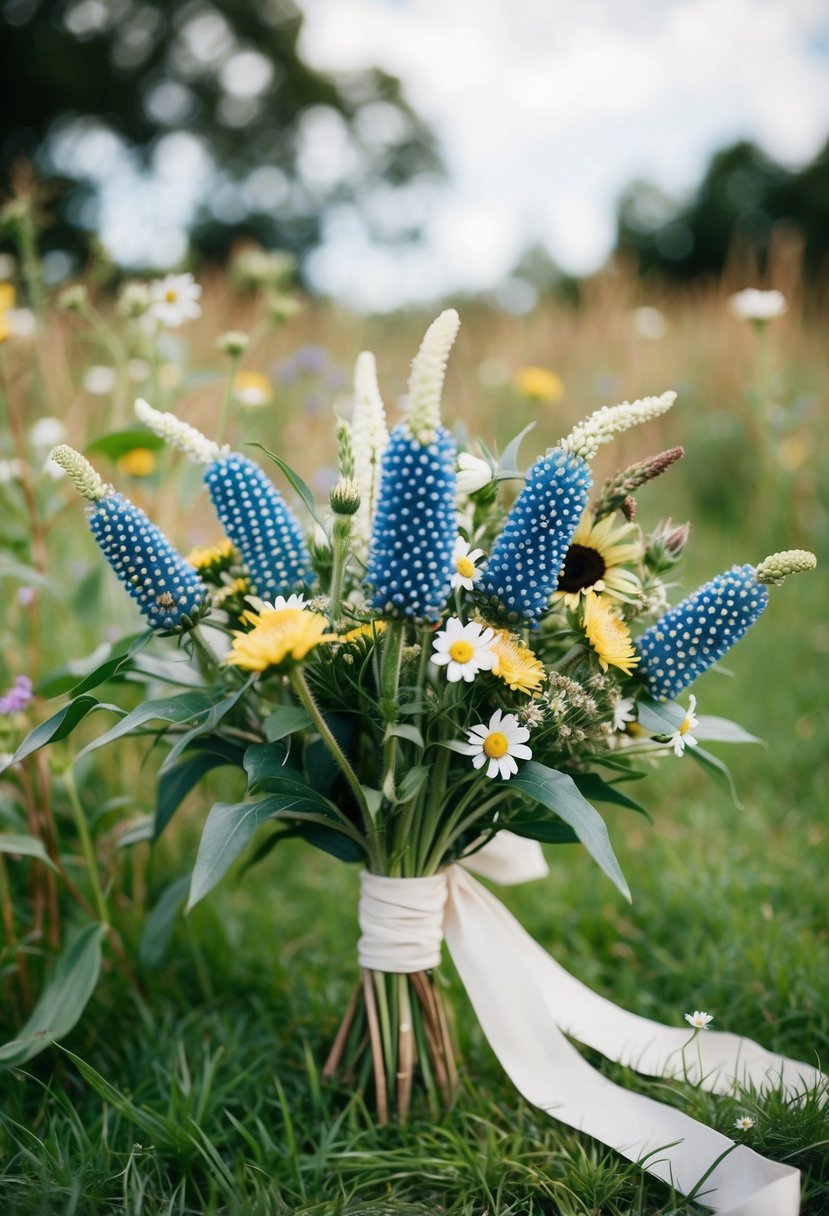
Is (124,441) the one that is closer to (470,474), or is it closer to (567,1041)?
A: (470,474)

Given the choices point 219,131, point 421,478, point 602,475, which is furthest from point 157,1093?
point 219,131

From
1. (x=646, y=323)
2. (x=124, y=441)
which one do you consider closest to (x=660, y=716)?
(x=124, y=441)

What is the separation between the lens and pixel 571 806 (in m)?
0.99

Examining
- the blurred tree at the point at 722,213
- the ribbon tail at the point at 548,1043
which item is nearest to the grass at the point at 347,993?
the ribbon tail at the point at 548,1043

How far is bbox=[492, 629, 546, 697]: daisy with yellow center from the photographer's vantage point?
Answer: 986mm

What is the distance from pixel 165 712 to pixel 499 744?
37cm

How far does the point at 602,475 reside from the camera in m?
3.32

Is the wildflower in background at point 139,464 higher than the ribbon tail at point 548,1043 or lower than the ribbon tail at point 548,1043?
higher

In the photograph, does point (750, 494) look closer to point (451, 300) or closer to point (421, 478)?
point (421, 478)

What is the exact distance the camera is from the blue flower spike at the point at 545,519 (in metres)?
0.96

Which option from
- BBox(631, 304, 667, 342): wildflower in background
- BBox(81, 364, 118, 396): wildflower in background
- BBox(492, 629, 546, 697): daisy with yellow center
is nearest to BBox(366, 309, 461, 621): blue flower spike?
BBox(492, 629, 546, 697): daisy with yellow center

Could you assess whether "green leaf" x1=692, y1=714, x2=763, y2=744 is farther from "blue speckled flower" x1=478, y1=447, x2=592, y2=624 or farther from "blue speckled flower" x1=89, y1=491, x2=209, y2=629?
"blue speckled flower" x1=89, y1=491, x2=209, y2=629

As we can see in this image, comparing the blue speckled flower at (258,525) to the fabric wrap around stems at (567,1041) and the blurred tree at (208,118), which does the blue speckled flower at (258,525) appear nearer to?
the fabric wrap around stems at (567,1041)

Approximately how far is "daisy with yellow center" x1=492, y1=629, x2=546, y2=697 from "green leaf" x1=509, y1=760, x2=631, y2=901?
0.29 feet
